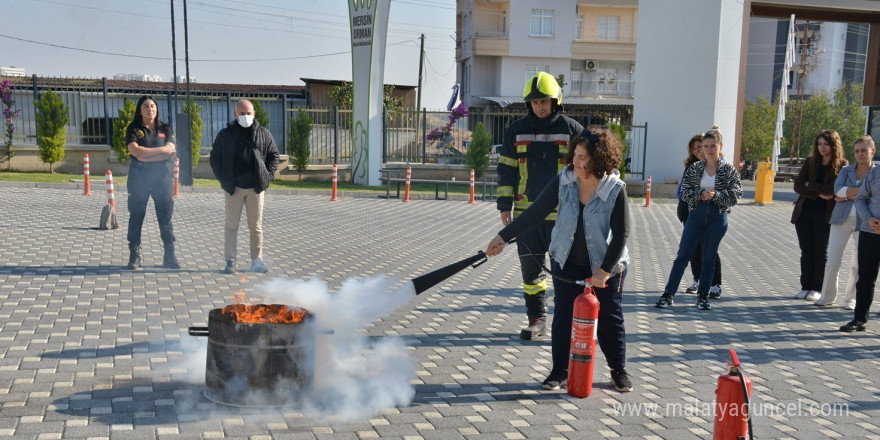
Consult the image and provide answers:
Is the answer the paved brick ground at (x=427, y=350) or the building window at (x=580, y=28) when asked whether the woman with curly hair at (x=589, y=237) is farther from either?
the building window at (x=580, y=28)

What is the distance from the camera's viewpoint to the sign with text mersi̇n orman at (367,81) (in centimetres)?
2631

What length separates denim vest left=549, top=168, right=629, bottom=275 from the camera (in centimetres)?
545

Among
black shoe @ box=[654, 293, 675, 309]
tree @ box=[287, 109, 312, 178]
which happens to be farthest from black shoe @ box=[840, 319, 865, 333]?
tree @ box=[287, 109, 312, 178]

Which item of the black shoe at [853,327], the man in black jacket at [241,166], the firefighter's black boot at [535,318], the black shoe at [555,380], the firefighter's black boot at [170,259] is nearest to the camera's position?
the black shoe at [555,380]

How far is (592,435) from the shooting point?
4816 millimetres

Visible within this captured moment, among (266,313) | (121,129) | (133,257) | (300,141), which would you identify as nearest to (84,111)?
(121,129)

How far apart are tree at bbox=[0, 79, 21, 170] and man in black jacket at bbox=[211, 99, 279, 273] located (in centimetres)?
1965

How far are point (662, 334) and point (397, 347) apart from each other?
2699 millimetres

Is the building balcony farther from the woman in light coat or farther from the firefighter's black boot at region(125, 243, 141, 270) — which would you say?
the firefighter's black boot at region(125, 243, 141, 270)

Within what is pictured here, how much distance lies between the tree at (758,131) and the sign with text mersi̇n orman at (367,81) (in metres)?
31.7

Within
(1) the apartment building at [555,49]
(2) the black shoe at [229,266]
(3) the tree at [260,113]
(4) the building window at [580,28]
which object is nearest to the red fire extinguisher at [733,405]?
(2) the black shoe at [229,266]

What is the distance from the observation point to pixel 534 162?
269 inches

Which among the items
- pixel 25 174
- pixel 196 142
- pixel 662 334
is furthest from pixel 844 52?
pixel 662 334

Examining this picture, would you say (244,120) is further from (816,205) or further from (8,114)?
(8,114)
